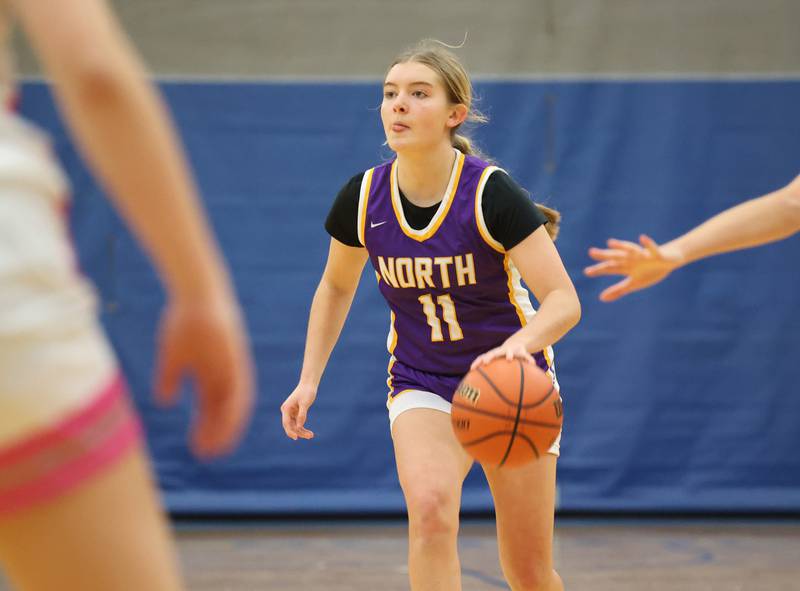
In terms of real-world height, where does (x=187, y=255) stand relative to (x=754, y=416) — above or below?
below

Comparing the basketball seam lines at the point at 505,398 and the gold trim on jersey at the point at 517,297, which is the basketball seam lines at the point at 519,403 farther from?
the gold trim on jersey at the point at 517,297

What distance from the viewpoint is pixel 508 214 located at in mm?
3584

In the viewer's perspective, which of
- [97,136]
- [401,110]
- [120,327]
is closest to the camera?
[97,136]

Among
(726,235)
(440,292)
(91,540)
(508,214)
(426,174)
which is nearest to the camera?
(91,540)

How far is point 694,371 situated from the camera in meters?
6.68

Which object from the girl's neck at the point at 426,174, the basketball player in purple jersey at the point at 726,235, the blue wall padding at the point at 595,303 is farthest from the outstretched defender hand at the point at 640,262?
the blue wall padding at the point at 595,303

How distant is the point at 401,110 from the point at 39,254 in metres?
2.59

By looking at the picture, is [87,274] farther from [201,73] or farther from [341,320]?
[341,320]

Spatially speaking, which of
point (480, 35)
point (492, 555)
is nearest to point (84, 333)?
point (492, 555)

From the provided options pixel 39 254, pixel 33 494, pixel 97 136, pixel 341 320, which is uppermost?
pixel 341 320

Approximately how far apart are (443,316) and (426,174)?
0.51m

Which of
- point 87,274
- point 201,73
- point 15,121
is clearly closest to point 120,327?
point 87,274

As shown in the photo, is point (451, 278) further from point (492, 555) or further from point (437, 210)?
point (492, 555)

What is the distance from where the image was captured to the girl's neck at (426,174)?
379 cm
